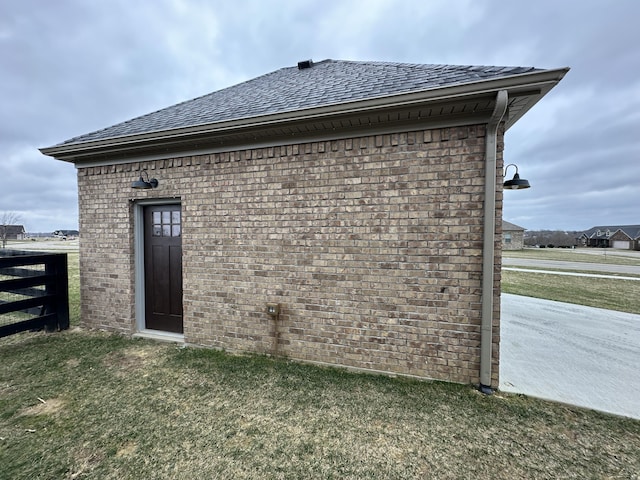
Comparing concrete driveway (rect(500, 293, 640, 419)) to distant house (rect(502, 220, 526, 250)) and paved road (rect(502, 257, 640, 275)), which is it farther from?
distant house (rect(502, 220, 526, 250))

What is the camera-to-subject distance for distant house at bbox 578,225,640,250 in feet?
171

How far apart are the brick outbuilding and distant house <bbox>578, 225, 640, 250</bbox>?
2840 inches

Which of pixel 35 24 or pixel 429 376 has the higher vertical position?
pixel 35 24

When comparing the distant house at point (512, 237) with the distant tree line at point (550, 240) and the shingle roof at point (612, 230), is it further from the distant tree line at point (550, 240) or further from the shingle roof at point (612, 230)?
the shingle roof at point (612, 230)

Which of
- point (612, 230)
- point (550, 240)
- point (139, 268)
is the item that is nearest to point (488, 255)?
point (139, 268)

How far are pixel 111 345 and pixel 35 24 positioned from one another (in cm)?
1275

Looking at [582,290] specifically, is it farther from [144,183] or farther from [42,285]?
[42,285]

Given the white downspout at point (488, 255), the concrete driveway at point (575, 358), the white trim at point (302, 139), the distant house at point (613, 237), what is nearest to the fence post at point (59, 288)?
the white trim at point (302, 139)

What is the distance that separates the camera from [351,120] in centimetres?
317

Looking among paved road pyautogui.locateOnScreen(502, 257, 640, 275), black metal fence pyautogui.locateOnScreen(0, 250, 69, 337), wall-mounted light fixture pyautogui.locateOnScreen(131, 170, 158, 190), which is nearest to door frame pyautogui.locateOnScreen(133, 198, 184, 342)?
wall-mounted light fixture pyautogui.locateOnScreen(131, 170, 158, 190)

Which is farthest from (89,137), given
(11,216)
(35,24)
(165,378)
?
(11,216)

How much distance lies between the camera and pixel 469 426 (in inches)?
94.8

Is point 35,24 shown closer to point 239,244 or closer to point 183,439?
point 239,244

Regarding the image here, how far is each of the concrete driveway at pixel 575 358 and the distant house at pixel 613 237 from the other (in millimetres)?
67971
